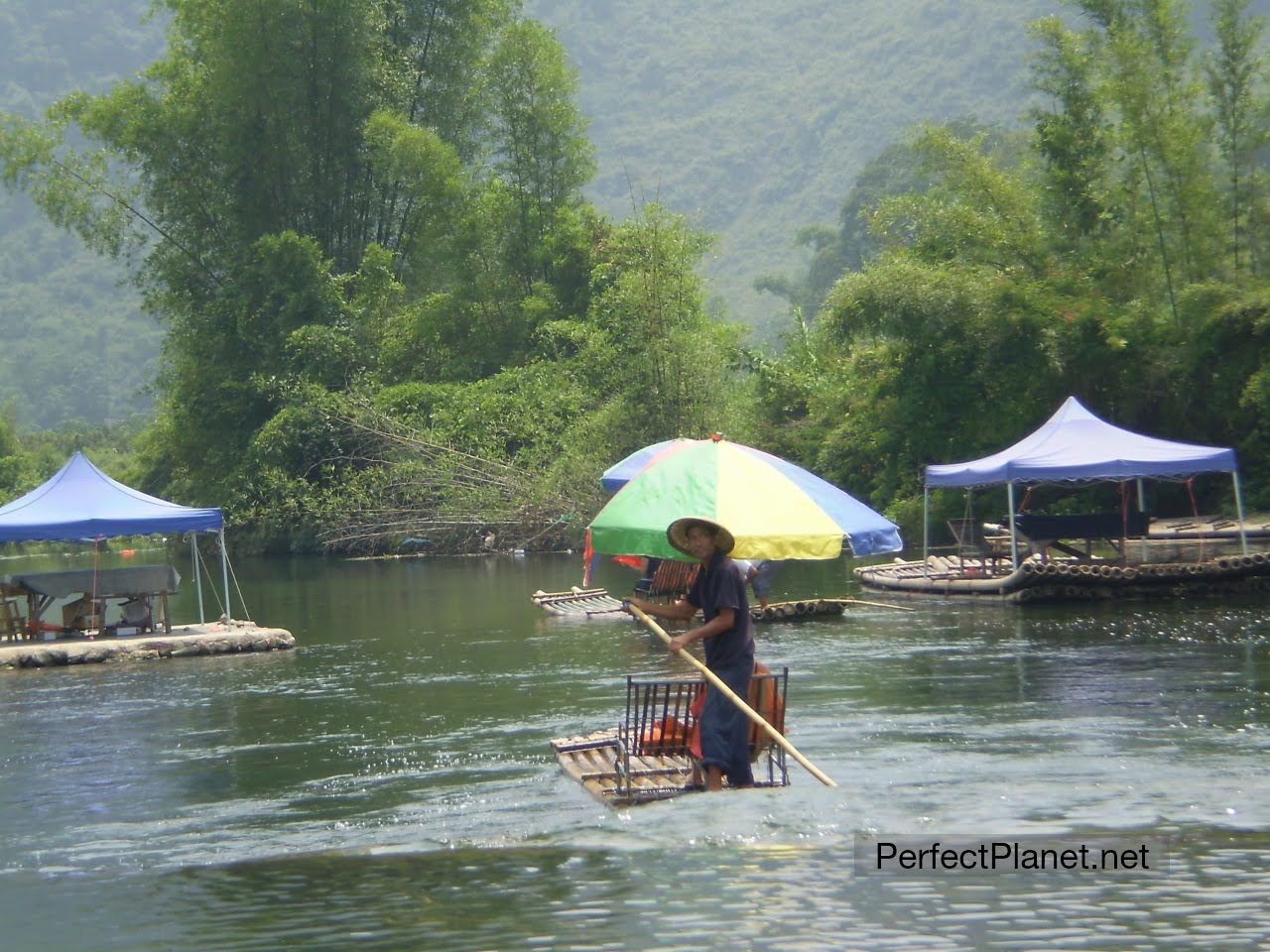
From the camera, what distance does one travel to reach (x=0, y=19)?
159 metres

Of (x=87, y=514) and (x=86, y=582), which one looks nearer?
(x=87, y=514)

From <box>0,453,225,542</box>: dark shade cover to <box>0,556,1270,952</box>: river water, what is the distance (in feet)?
6.54

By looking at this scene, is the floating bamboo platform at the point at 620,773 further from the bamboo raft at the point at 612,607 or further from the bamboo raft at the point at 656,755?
the bamboo raft at the point at 612,607

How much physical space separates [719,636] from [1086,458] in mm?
13689

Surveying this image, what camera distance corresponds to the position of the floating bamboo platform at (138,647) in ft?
65.0

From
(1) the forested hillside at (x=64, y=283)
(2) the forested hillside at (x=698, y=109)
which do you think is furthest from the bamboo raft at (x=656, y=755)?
(1) the forested hillside at (x=64, y=283)

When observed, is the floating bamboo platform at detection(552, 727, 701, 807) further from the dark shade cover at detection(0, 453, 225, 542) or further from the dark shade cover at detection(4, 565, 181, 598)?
the dark shade cover at detection(4, 565, 181, 598)

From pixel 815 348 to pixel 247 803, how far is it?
36.9 m

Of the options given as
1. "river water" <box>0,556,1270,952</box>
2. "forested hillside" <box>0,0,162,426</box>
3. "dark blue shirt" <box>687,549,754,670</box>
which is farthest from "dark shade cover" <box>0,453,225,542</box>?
"forested hillside" <box>0,0,162,426</box>

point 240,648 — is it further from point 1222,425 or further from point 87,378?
point 87,378

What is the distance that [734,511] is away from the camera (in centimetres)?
1034

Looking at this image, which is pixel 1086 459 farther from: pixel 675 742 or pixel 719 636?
pixel 719 636

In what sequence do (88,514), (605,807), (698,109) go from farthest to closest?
(698,109) < (88,514) < (605,807)

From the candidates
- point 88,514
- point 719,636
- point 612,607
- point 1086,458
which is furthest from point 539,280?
point 719,636
